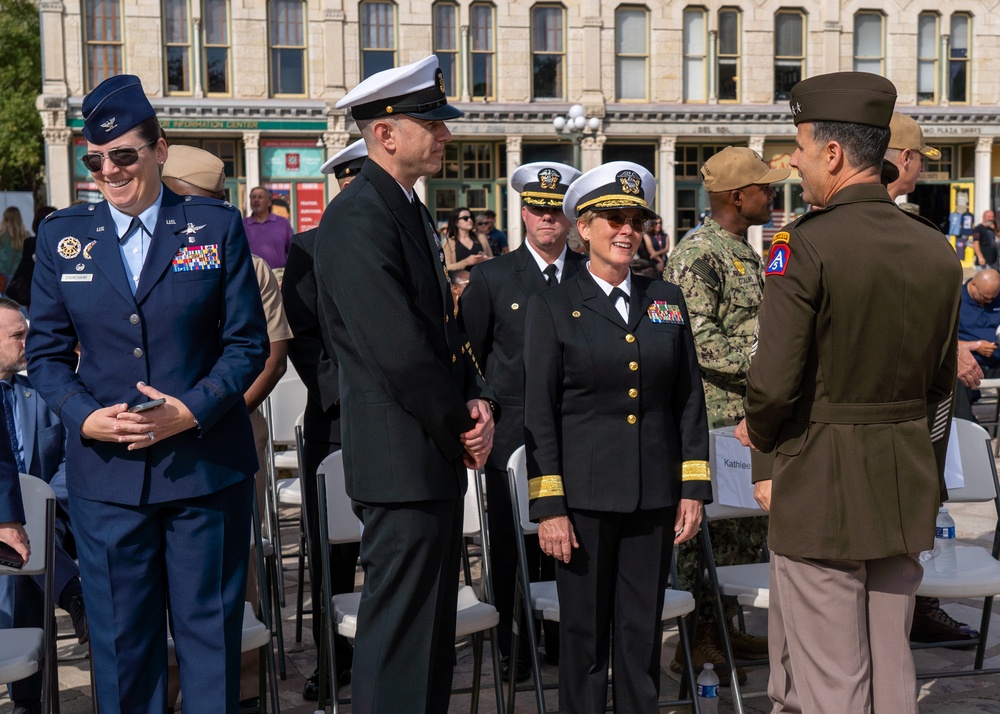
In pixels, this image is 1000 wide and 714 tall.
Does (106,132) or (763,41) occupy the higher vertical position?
(763,41)

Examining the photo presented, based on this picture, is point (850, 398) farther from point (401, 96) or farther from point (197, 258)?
point (197, 258)

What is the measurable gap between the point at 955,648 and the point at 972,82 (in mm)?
30213

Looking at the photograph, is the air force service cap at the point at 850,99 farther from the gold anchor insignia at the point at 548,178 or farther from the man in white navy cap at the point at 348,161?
the man in white navy cap at the point at 348,161

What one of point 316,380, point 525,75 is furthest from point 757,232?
point 316,380

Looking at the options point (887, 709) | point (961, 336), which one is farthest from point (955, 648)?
point (961, 336)

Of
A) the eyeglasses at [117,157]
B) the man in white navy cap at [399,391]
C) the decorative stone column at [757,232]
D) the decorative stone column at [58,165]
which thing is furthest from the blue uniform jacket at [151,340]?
the decorative stone column at [757,232]

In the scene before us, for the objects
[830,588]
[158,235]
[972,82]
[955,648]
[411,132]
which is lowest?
[955,648]

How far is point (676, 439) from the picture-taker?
3.89 meters

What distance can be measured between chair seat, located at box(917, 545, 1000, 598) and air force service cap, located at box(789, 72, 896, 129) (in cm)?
181

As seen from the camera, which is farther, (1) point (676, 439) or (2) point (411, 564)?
(1) point (676, 439)

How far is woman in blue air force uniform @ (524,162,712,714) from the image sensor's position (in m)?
3.74

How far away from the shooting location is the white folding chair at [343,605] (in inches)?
152

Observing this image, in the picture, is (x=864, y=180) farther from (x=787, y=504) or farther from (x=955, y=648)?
(x=955, y=648)

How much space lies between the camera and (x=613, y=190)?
3.86 meters
